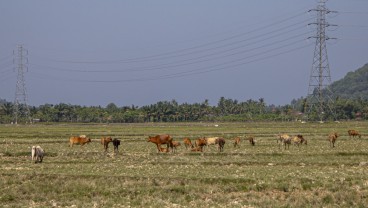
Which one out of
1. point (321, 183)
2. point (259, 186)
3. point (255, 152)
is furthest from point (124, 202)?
point (255, 152)

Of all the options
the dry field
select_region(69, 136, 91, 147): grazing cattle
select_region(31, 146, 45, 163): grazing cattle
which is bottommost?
the dry field

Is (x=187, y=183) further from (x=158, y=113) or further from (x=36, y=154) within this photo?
(x=158, y=113)

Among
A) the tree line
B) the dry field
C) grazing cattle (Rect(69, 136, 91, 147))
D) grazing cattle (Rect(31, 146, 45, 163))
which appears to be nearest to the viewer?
the dry field

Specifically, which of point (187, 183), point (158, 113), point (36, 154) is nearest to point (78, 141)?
point (36, 154)

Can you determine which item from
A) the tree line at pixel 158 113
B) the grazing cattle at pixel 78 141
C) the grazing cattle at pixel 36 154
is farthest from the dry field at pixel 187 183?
the tree line at pixel 158 113

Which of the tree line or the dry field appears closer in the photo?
the dry field

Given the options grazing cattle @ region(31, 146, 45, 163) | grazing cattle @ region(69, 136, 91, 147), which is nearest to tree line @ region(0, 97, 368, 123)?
grazing cattle @ region(69, 136, 91, 147)

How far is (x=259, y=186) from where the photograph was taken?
23.6 meters

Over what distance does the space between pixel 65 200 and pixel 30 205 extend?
4.84ft

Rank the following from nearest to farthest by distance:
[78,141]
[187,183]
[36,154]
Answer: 1. [187,183]
2. [36,154]
3. [78,141]

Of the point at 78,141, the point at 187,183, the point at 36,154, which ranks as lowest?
the point at 187,183

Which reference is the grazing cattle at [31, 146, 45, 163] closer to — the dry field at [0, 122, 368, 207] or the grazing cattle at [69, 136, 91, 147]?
the dry field at [0, 122, 368, 207]

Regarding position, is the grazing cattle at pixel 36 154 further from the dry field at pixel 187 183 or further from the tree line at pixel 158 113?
the tree line at pixel 158 113

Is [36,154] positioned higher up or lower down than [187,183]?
higher up
